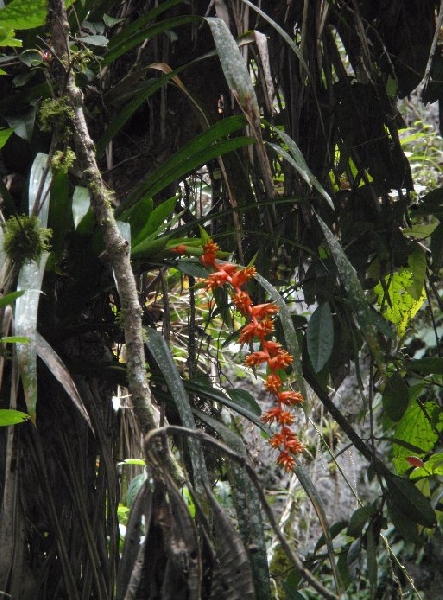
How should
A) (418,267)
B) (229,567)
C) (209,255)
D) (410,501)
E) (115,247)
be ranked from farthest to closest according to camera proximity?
(418,267), (410,501), (209,255), (115,247), (229,567)

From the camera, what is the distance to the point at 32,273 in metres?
0.99

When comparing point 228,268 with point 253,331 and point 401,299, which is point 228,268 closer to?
point 253,331

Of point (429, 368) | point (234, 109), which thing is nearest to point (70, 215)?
point (234, 109)

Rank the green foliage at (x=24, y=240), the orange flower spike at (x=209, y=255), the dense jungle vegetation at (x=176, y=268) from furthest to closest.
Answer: the green foliage at (x=24, y=240) → the orange flower spike at (x=209, y=255) → the dense jungle vegetation at (x=176, y=268)

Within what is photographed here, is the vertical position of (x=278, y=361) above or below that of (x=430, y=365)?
below

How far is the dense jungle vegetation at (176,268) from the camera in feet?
2.46

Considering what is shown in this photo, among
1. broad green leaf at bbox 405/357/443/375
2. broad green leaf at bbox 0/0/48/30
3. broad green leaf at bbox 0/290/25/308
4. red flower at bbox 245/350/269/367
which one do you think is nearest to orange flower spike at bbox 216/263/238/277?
red flower at bbox 245/350/269/367

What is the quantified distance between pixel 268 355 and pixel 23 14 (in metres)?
0.51

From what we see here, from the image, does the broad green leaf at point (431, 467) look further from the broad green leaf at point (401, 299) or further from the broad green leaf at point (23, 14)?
the broad green leaf at point (23, 14)

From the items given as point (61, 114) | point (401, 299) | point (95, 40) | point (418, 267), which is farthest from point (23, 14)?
point (401, 299)

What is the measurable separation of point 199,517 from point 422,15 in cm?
130

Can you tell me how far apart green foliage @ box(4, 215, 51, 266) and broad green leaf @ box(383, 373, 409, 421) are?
30.0 inches

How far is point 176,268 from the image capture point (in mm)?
1126

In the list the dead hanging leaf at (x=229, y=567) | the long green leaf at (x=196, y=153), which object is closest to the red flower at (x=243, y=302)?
the dead hanging leaf at (x=229, y=567)
